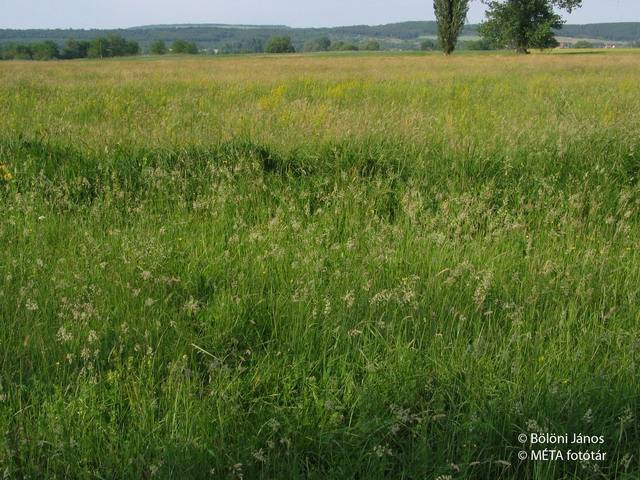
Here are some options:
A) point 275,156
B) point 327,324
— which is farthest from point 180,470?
point 275,156

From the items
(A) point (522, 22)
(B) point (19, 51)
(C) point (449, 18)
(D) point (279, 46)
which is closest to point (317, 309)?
(C) point (449, 18)

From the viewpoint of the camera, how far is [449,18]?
4581 centimetres

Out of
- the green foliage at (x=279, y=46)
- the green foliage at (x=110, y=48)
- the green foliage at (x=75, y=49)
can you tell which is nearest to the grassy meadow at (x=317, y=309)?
the green foliage at (x=110, y=48)

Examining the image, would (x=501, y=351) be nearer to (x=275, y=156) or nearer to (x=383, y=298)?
(x=383, y=298)

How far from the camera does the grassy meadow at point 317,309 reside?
1961 mm

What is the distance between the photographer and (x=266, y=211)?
4176mm

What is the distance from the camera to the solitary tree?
45.2m

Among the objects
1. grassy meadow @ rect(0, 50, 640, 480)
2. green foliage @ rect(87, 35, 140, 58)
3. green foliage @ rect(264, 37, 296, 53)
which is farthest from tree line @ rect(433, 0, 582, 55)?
green foliage @ rect(264, 37, 296, 53)

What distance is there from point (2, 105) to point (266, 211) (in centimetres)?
625

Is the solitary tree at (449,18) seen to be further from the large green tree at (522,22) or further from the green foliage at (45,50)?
the green foliage at (45,50)

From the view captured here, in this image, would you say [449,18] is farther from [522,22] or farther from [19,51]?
[19,51]

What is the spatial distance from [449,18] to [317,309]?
4781 centimetres

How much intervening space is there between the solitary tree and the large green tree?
345 inches

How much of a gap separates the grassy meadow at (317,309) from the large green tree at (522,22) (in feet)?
171
